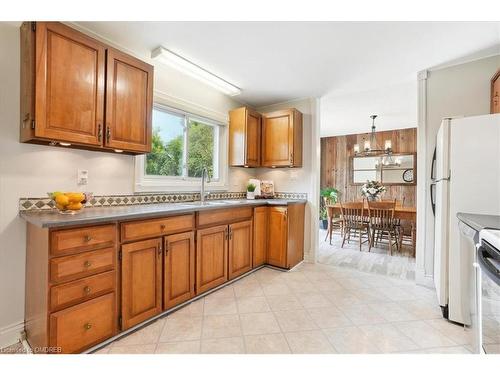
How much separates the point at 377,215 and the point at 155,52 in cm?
389

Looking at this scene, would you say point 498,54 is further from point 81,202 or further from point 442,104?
point 81,202

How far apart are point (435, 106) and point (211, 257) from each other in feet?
9.62

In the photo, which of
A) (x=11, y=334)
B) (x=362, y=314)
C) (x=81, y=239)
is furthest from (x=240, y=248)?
(x=11, y=334)

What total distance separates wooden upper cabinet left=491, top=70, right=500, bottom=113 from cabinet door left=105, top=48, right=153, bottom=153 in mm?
3138

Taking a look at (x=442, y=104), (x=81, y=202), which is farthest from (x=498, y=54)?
(x=81, y=202)

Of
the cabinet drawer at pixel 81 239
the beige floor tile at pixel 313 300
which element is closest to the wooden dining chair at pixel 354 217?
the beige floor tile at pixel 313 300

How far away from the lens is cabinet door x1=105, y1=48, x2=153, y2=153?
72.8 inches

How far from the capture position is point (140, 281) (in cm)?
175

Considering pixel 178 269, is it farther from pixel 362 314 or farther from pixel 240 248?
pixel 362 314

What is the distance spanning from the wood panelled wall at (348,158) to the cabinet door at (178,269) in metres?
5.46

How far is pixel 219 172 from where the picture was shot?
340 centimetres

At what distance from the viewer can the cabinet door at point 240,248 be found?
2607 mm

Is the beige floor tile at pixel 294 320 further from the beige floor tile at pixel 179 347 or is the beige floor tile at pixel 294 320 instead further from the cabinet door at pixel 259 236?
the cabinet door at pixel 259 236
